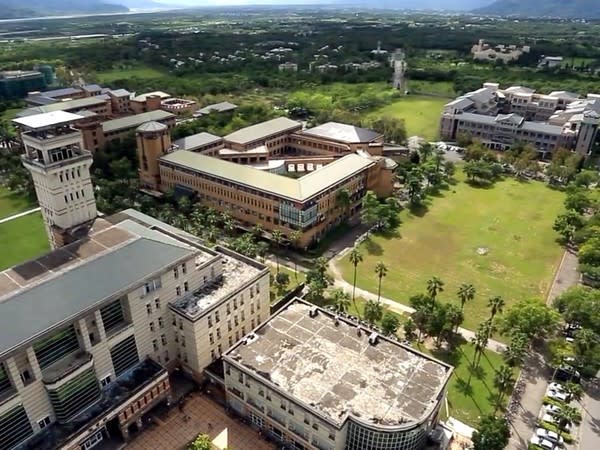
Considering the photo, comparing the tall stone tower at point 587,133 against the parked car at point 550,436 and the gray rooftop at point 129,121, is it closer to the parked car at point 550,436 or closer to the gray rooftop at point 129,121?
the parked car at point 550,436

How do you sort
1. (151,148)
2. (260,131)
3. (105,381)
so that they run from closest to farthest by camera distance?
(105,381)
(151,148)
(260,131)

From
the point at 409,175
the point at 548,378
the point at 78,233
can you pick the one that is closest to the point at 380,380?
the point at 548,378

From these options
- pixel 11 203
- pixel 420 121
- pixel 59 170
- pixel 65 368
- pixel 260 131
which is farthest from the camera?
pixel 420 121

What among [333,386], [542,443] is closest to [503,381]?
[542,443]

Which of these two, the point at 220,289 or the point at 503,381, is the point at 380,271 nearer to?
the point at 503,381

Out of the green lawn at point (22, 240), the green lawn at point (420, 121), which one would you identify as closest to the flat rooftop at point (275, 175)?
the green lawn at point (22, 240)

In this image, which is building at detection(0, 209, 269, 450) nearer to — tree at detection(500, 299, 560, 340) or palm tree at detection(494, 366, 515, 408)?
palm tree at detection(494, 366, 515, 408)
